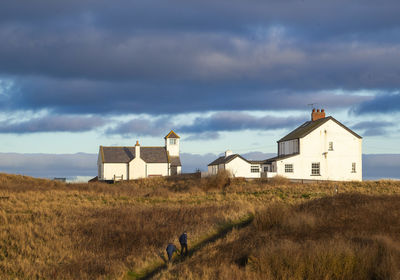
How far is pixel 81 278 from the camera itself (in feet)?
44.0

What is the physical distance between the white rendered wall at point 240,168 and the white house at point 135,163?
16719mm

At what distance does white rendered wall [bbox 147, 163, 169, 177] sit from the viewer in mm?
70438

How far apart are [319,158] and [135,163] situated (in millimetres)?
27814

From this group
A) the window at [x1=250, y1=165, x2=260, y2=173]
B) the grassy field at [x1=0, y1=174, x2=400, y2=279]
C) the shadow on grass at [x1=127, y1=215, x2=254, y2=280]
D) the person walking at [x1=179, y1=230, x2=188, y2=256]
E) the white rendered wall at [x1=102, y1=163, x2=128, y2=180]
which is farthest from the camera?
the white rendered wall at [x1=102, y1=163, x2=128, y2=180]

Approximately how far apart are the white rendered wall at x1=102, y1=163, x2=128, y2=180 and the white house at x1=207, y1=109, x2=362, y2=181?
18863 mm

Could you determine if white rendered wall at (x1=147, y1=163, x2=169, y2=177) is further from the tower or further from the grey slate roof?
the tower

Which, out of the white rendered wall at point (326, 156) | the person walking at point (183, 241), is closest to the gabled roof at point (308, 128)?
the white rendered wall at point (326, 156)

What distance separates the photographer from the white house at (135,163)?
2726 inches

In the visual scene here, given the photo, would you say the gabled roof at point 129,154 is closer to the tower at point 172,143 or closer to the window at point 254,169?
the tower at point 172,143

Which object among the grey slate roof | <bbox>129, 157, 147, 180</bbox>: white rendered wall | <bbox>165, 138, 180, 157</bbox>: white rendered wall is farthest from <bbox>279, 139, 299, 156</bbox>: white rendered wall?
<bbox>129, 157, 147, 180</bbox>: white rendered wall

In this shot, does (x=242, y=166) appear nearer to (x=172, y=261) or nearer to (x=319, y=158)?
(x=319, y=158)

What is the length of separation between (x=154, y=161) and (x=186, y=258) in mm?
56040

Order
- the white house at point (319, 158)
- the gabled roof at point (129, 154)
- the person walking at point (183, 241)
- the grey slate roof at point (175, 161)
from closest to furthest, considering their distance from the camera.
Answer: the person walking at point (183, 241), the white house at point (319, 158), the gabled roof at point (129, 154), the grey slate roof at point (175, 161)

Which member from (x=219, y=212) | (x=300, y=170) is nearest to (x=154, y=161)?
(x=300, y=170)
